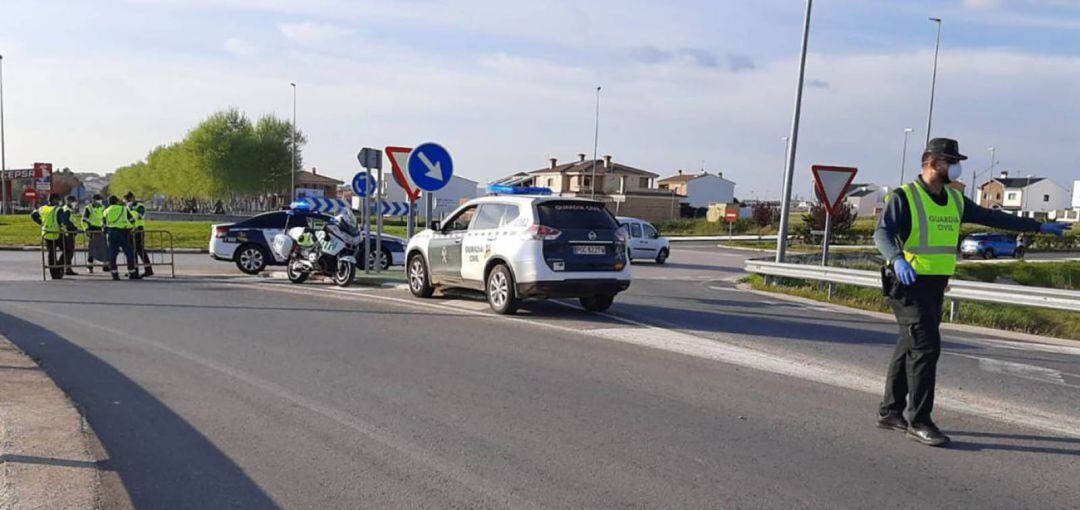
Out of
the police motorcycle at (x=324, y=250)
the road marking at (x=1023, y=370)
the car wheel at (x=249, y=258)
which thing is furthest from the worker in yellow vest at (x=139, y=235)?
the road marking at (x=1023, y=370)

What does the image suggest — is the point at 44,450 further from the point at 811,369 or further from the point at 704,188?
the point at 704,188

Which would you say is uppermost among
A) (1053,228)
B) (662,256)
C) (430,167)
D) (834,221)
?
(430,167)

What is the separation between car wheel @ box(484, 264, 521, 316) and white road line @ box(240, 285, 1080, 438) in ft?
0.53

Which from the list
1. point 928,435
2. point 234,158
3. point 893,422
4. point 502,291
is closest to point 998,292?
point 502,291

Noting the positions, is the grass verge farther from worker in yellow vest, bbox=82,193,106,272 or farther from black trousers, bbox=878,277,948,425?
worker in yellow vest, bbox=82,193,106,272

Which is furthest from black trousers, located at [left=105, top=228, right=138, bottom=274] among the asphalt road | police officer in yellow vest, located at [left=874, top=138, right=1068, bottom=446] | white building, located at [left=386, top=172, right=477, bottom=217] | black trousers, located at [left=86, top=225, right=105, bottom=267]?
white building, located at [left=386, top=172, right=477, bottom=217]

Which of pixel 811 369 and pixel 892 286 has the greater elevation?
pixel 892 286

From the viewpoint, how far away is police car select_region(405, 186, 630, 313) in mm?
10766

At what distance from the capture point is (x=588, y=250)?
11.0 meters

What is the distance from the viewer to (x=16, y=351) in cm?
798

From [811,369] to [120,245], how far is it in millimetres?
14581

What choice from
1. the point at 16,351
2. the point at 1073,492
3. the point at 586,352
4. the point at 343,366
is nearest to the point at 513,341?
the point at 586,352

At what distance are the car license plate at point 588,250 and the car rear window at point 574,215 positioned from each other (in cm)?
30

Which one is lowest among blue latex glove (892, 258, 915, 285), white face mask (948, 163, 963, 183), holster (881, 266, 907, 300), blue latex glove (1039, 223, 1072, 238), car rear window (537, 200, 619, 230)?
holster (881, 266, 907, 300)
